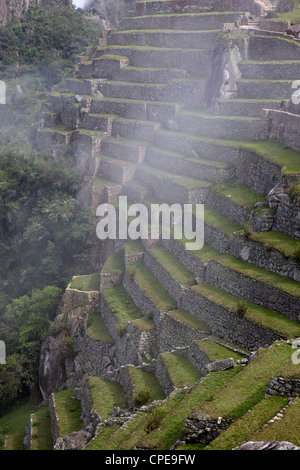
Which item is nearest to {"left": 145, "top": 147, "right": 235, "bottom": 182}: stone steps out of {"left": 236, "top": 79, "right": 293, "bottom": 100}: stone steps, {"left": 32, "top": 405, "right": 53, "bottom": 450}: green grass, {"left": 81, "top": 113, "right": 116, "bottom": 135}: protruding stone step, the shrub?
{"left": 81, "top": 113, "right": 116, "bottom": 135}: protruding stone step

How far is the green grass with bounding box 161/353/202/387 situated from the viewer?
574 inches

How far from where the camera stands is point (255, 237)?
54.4ft

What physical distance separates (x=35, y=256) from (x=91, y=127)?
7472 millimetres

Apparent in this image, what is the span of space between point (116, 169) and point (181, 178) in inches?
166

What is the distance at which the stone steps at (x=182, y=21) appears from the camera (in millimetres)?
28922

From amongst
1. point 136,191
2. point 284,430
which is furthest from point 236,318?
point 136,191

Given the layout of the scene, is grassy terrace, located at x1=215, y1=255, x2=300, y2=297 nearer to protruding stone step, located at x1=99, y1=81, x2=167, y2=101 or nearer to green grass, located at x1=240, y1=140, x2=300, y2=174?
green grass, located at x1=240, y1=140, x2=300, y2=174

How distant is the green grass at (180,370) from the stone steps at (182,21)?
1950 centimetres

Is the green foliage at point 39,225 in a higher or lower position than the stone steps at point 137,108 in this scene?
lower

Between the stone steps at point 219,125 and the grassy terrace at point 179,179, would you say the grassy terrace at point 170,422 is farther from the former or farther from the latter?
the stone steps at point 219,125

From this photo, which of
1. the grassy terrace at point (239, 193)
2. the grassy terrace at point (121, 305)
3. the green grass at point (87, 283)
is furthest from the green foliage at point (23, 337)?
the grassy terrace at point (239, 193)

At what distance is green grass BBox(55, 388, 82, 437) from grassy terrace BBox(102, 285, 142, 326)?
2960 millimetres
